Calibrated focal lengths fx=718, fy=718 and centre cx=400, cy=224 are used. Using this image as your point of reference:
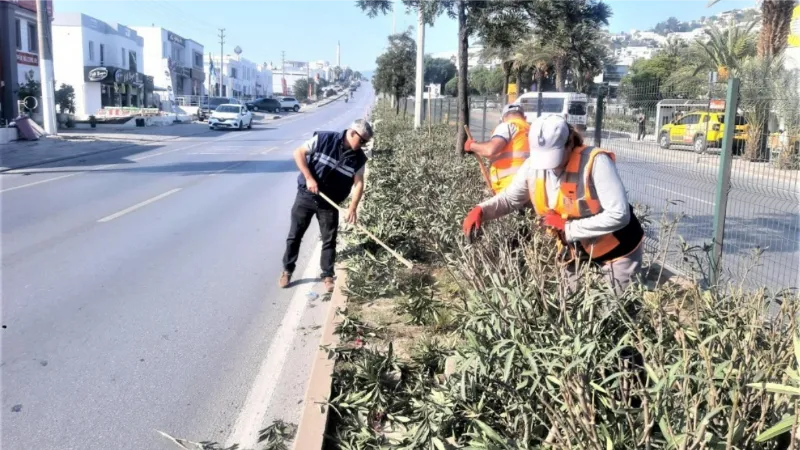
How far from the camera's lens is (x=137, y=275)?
702cm

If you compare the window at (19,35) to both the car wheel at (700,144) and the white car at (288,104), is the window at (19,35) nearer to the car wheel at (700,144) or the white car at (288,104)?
the car wheel at (700,144)

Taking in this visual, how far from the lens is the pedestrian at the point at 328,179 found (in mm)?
6426

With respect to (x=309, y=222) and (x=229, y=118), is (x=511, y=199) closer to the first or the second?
(x=309, y=222)

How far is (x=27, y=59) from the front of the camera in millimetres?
36188

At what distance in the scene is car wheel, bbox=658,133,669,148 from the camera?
249 inches

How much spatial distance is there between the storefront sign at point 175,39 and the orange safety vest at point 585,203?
80.3 meters

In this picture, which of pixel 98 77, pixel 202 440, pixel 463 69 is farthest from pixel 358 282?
pixel 98 77

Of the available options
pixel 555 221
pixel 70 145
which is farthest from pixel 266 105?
pixel 555 221

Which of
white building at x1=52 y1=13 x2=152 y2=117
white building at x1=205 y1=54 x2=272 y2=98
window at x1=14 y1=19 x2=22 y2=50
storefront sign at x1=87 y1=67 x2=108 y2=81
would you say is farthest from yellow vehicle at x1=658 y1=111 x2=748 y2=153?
white building at x1=205 y1=54 x2=272 y2=98

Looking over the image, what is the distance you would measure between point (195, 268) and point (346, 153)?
7.15 ft

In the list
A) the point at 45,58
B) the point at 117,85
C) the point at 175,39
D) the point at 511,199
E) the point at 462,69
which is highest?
the point at 175,39

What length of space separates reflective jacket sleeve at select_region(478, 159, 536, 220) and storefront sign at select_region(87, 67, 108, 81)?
5219cm

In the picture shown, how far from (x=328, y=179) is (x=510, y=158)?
179 cm

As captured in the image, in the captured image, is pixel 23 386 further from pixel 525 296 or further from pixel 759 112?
pixel 759 112
